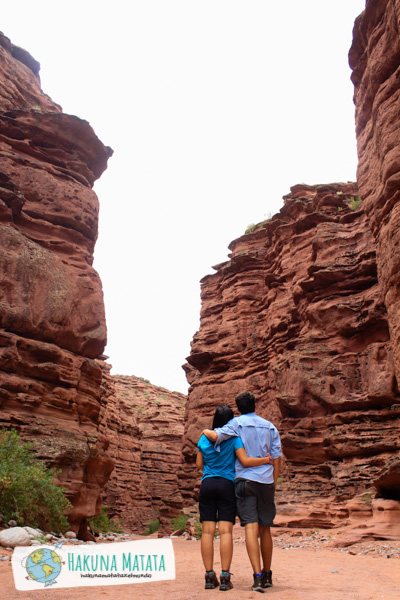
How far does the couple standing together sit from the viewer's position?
15.2 ft

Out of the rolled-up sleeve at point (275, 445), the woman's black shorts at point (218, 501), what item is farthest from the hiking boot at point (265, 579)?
the rolled-up sleeve at point (275, 445)

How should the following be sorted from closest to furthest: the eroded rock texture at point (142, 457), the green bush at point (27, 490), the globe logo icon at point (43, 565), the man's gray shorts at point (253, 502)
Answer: the globe logo icon at point (43, 565), the man's gray shorts at point (253, 502), the green bush at point (27, 490), the eroded rock texture at point (142, 457)

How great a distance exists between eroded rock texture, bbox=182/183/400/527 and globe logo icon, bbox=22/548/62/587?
796 cm

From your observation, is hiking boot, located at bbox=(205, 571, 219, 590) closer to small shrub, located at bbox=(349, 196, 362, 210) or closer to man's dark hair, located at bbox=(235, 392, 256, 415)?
man's dark hair, located at bbox=(235, 392, 256, 415)

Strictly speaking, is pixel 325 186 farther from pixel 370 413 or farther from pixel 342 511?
pixel 342 511

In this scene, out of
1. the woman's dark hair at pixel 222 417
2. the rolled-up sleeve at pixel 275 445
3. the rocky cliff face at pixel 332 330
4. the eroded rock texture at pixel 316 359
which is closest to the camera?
the rolled-up sleeve at pixel 275 445

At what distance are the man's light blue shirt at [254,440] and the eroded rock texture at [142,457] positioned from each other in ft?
79.9

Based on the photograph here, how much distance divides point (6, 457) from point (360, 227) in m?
16.1

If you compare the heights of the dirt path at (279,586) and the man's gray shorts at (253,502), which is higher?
the man's gray shorts at (253,502)

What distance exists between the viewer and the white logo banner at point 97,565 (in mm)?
4355

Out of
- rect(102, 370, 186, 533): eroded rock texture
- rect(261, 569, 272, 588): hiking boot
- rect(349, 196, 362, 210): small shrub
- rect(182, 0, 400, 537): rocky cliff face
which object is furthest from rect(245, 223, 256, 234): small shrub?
rect(261, 569, 272, 588): hiking boot

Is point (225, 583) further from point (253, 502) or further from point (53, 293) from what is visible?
point (53, 293)

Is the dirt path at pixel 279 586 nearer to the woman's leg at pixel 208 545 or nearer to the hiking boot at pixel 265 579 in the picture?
A: the hiking boot at pixel 265 579

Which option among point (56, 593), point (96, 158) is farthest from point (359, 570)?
point (96, 158)
